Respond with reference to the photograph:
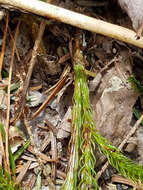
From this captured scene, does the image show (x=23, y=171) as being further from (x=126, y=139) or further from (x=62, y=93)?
(x=126, y=139)

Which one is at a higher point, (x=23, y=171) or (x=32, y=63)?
(x=32, y=63)

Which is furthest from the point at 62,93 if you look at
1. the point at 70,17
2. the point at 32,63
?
the point at 70,17

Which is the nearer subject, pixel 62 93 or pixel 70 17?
pixel 70 17

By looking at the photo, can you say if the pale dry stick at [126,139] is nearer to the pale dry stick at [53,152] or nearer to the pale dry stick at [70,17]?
the pale dry stick at [53,152]

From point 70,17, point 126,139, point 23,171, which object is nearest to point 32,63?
point 70,17

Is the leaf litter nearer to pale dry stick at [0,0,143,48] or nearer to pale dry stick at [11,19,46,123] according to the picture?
pale dry stick at [11,19,46,123]

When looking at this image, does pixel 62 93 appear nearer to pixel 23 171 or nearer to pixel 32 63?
pixel 32 63

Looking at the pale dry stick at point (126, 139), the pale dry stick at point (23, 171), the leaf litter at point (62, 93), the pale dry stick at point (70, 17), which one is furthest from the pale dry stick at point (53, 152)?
the pale dry stick at point (70, 17)

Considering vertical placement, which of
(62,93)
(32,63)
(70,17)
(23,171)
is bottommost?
(23,171)

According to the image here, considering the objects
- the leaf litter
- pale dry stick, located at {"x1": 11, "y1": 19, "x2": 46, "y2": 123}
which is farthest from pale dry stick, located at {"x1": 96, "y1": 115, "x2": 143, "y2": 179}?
pale dry stick, located at {"x1": 11, "y1": 19, "x2": 46, "y2": 123}
